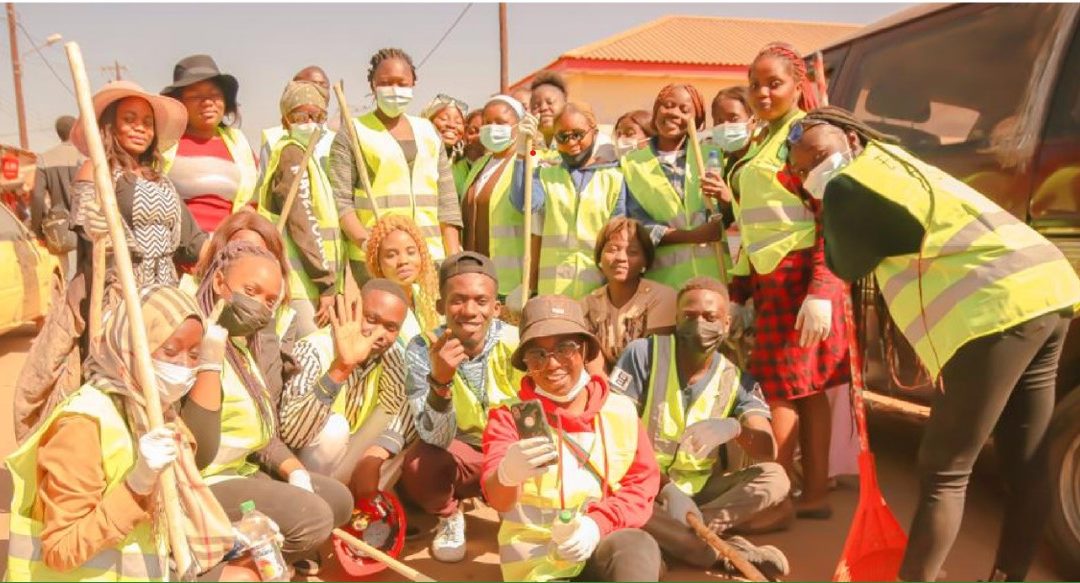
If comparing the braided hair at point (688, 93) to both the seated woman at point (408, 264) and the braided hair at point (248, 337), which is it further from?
the braided hair at point (248, 337)

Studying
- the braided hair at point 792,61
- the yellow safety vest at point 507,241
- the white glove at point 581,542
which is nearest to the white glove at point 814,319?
the braided hair at point 792,61

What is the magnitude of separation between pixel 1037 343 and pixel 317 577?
8.50 feet

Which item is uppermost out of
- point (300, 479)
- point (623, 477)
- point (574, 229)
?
point (574, 229)

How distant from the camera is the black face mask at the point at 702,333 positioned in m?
3.67

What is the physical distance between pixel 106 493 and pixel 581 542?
1308 millimetres

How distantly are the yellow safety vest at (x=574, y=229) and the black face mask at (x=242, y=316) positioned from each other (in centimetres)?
174

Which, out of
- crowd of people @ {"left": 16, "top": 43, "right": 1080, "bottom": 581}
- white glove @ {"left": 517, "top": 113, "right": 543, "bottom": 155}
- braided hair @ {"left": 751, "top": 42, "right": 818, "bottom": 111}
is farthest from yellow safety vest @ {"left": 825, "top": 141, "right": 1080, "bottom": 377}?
white glove @ {"left": 517, "top": 113, "right": 543, "bottom": 155}

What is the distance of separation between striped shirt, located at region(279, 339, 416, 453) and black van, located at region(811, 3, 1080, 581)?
6.35ft

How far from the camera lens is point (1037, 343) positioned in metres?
2.69

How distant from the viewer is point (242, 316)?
3.11 metres

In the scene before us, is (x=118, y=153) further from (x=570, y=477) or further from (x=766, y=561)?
(x=766, y=561)

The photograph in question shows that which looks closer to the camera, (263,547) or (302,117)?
(263,547)

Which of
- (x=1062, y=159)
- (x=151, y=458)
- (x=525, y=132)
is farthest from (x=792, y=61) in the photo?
(x=151, y=458)

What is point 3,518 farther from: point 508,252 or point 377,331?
point 508,252
